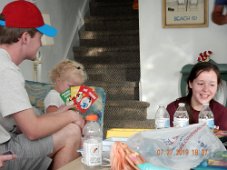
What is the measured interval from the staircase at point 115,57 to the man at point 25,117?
8.69ft

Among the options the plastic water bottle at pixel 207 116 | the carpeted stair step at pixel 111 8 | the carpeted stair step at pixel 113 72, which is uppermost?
the carpeted stair step at pixel 111 8

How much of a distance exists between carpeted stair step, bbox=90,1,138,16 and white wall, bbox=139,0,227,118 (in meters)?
1.38

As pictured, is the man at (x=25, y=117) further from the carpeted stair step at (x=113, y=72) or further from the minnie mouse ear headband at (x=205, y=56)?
the carpeted stair step at (x=113, y=72)

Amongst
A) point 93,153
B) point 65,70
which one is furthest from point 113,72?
point 93,153

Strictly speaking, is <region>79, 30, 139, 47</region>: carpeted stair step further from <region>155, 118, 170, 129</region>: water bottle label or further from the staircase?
<region>155, 118, 170, 129</region>: water bottle label

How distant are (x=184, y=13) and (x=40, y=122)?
3161 millimetres

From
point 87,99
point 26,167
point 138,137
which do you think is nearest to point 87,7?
point 87,99

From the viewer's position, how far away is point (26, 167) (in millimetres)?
2041

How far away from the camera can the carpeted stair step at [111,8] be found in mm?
6129

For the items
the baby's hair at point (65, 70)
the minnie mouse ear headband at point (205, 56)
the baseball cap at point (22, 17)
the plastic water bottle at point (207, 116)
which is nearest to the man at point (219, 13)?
the minnie mouse ear headband at point (205, 56)

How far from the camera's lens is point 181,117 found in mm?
2178

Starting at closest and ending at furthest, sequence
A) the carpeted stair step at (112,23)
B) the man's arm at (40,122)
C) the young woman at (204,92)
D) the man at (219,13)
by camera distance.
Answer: the man's arm at (40,122) < the young woman at (204,92) < the man at (219,13) < the carpeted stair step at (112,23)

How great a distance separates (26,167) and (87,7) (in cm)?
464
